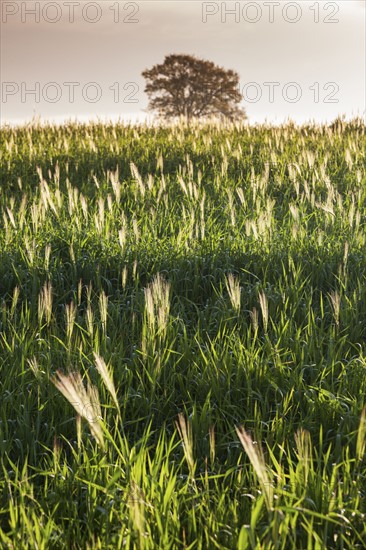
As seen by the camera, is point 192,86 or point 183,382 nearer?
point 183,382

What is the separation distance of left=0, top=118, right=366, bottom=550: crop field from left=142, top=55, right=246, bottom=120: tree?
1299 inches

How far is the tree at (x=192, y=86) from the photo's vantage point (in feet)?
126

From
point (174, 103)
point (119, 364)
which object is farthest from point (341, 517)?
point (174, 103)

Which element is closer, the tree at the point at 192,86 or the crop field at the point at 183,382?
the crop field at the point at 183,382

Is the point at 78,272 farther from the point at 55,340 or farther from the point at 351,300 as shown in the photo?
the point at 351,300

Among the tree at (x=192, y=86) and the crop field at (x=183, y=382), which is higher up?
the tree at (x=192, y=86)

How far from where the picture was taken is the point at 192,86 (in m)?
38.9

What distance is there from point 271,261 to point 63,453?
2238 millimetres

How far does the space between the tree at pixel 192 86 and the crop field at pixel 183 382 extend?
108 ft

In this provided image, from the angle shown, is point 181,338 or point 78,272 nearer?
point 181,338

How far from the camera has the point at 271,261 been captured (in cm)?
453

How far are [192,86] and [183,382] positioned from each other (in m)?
37.3

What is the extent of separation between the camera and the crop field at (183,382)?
208 centimetres

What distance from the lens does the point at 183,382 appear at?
10.4 feet
